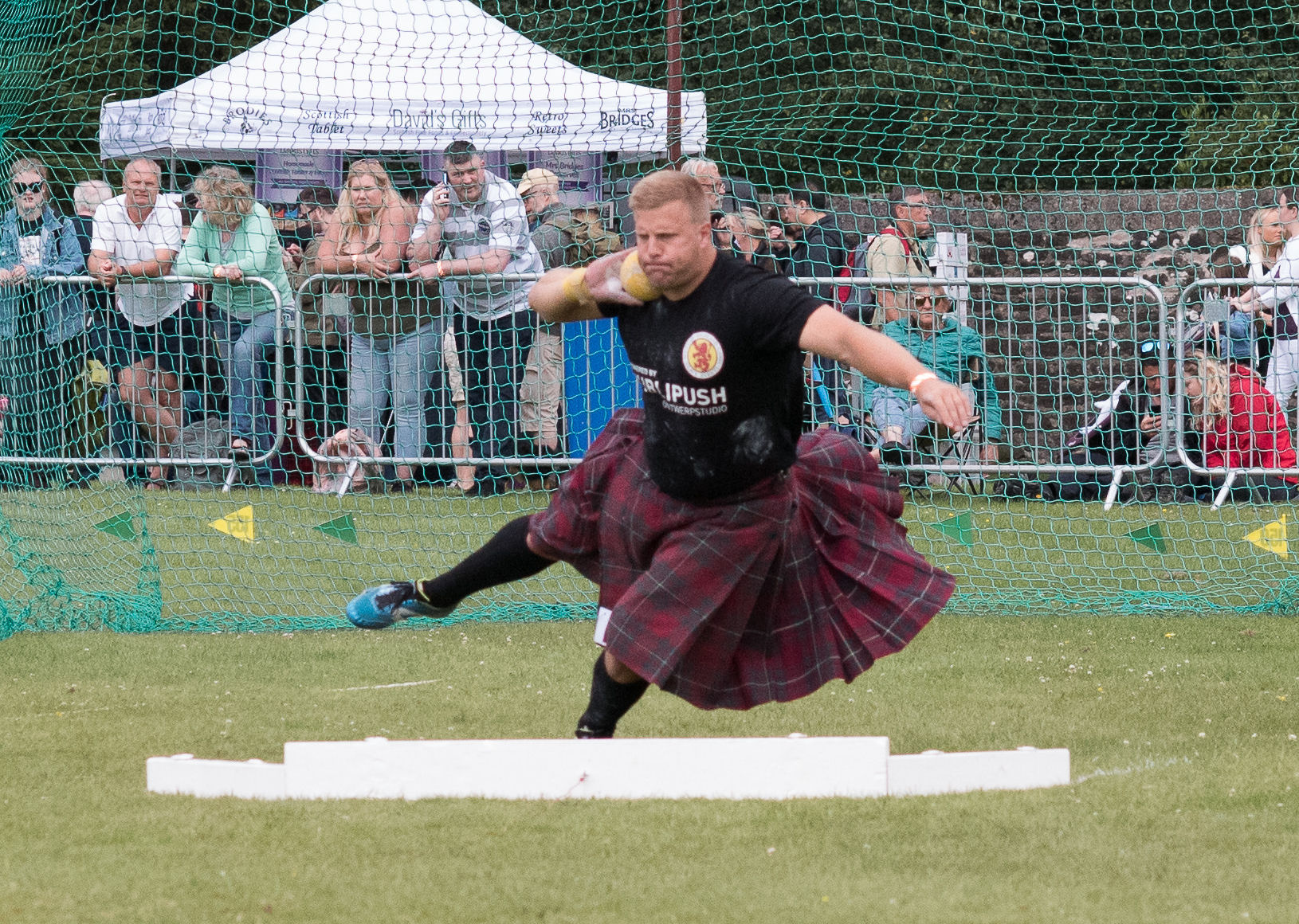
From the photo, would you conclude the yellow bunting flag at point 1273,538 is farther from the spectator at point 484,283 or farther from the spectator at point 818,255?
the spectator at point 484,283

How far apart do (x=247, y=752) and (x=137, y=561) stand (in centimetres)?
311

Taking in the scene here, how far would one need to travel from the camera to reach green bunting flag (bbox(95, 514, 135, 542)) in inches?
261

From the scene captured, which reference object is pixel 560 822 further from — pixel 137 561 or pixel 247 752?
pixel 137 561

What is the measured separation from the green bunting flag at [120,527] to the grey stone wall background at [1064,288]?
12.0ft

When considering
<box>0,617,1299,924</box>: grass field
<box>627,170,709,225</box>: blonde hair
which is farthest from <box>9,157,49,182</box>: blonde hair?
<box>627,170,709,225</box>: blonde hair

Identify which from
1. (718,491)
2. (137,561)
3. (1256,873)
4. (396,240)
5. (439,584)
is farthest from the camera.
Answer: (396,240)

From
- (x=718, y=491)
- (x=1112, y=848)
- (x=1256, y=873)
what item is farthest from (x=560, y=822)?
(x=1256, y=873)

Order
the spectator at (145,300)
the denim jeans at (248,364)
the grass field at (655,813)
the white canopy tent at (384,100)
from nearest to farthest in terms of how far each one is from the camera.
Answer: the grass field at (655,813), the spectator at (145,300), the denim jeans at (248,364), the white canopy tent at (384,100)

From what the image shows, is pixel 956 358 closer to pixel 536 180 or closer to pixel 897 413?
pixel 897 413

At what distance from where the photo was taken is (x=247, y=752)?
168 inches

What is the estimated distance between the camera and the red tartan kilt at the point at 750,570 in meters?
3.71

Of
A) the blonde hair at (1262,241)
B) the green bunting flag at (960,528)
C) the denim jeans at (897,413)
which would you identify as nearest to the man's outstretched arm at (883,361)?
the green bunting flag at (960,528)

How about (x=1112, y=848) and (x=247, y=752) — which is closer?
(x=1112, y=848)

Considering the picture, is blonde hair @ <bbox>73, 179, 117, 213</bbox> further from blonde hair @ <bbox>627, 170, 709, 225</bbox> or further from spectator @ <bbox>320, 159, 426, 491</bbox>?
blonde hair @ <bbox>627, 170, 709, 225</bbox>
